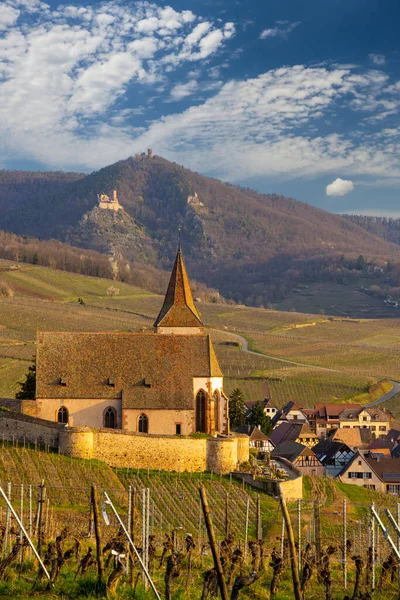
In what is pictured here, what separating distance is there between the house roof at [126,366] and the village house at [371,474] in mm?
22114

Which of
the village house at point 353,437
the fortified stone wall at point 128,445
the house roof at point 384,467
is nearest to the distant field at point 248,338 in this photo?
the village house at point 353,437

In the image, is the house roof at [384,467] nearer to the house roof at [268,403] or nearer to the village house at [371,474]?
the village house at [371,474]

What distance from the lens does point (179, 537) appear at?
3966cm

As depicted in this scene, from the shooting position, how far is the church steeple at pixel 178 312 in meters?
69.6

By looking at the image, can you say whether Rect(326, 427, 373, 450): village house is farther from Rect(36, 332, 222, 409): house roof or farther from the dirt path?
Rect(36, 332, 222, 409): house roof

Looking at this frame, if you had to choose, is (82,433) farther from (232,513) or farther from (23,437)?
(232,513)

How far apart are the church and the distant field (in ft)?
72.6

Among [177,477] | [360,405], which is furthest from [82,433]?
[360,405]

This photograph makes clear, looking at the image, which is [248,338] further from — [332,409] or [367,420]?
[367,420]

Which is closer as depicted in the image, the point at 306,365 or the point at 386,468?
the point at 386,468

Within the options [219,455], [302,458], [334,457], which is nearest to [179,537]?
[219,455]

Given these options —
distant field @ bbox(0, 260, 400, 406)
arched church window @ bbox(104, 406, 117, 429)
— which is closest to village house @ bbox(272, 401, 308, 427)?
distant field @ bbox(0, 260, 400, 406)

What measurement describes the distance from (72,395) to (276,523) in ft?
60.3

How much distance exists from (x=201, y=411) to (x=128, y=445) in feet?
27.2
